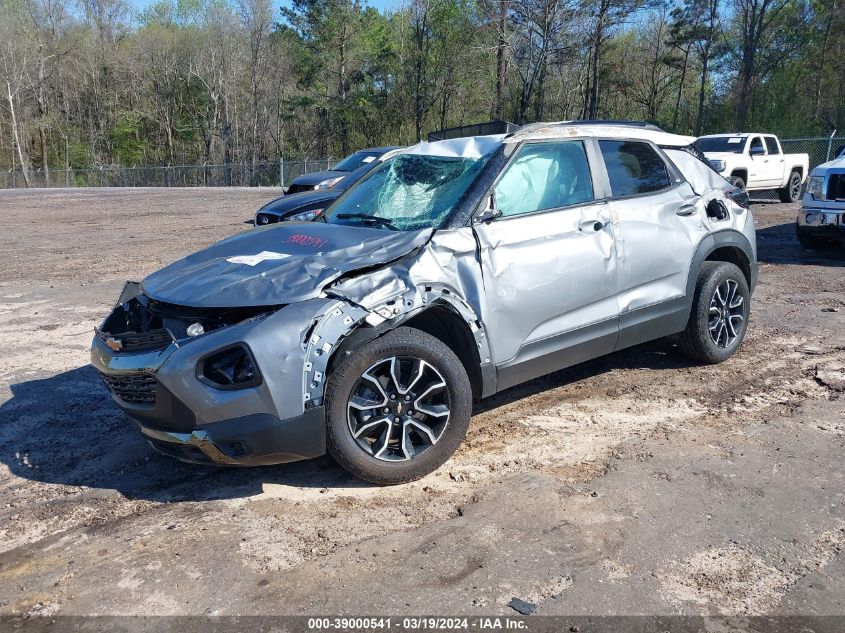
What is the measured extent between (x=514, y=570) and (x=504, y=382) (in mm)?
1351

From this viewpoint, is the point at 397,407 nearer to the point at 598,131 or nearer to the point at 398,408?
the point at 398,408

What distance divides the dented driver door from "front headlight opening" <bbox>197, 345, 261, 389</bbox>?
1.38 m

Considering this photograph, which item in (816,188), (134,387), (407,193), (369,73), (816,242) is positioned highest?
(369,73)

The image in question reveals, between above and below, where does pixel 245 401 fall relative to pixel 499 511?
above

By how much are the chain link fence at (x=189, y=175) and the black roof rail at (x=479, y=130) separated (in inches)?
1025

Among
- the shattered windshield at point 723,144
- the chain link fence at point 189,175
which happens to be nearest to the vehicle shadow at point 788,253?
the shattered windshield at point 723,144

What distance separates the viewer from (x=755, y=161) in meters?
18.6

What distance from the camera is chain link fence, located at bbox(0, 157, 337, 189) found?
42094 mm

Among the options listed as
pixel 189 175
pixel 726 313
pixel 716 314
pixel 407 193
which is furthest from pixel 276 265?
pixel 189 175

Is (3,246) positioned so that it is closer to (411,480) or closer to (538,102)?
(411,480)

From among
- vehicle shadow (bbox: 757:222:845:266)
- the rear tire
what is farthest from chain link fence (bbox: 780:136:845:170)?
the rear tire

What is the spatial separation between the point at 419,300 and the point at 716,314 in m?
2.88

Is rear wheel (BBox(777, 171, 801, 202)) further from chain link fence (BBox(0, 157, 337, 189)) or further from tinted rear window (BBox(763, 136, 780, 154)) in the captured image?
chain link fence (BBox(0, 157, 337, 189))

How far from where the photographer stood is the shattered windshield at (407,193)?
14.3ft
